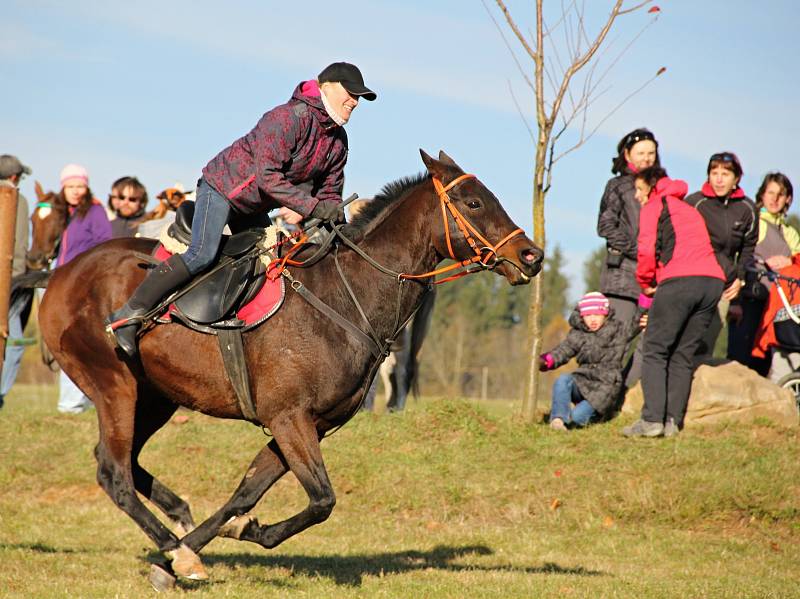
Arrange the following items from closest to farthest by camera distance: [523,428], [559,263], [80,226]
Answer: [523,428] < [80,226] < [559,263]

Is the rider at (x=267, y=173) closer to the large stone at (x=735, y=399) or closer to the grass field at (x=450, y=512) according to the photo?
the grass field at (x=450, y=512)

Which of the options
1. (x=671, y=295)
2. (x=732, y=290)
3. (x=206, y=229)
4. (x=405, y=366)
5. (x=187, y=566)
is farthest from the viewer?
(x=405, y=366)

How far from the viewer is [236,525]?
7246 millimetres

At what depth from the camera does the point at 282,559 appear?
27.9 feet

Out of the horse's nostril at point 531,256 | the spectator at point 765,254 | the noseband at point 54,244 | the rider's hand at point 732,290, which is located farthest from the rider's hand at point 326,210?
the spectator at point 765,254

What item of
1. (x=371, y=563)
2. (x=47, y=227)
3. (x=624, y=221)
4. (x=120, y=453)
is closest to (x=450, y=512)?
(x=371, y=563)

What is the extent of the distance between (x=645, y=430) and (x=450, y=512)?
91.1 inches

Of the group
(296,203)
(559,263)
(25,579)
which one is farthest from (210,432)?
(559,263)

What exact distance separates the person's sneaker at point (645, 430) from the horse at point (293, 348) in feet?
13.8

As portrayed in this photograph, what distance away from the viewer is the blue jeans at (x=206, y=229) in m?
7.27

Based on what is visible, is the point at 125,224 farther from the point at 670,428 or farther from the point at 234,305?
the point at 670,428

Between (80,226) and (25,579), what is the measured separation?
618cm

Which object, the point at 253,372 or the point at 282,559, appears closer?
the point at 253,372

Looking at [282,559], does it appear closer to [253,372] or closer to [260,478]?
[260,478]
